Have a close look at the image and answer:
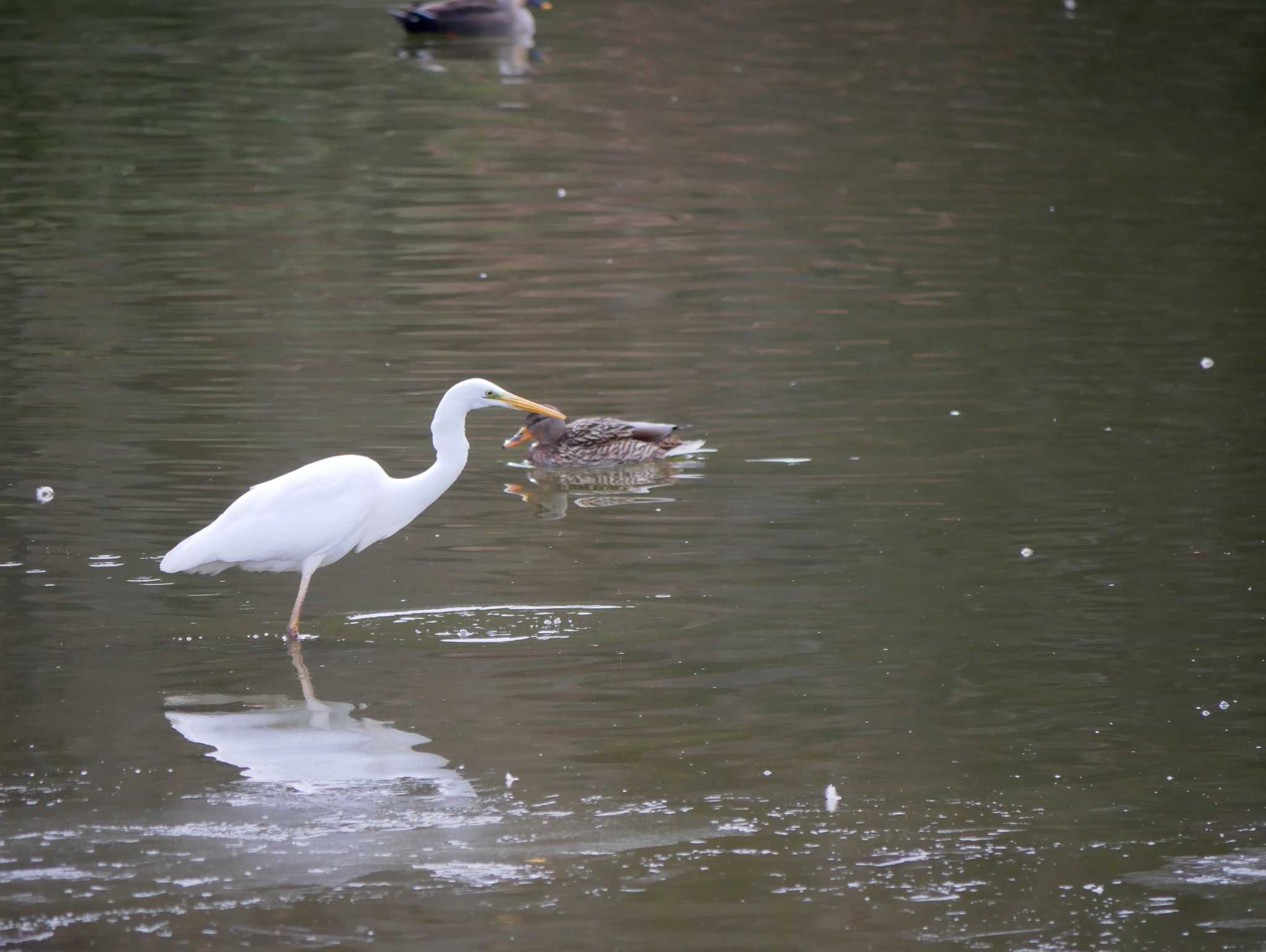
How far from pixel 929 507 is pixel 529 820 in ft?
14.2

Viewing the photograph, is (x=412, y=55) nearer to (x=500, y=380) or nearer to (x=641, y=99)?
(x=641, y=99)

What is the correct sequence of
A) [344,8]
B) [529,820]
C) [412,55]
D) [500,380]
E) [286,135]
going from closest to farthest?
1. [529,820]
2. [500,380]
3. [286,135]
4. [412,55]
5. [344,8]

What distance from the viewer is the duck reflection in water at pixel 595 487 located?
10.4 metres

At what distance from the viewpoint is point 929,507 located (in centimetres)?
982

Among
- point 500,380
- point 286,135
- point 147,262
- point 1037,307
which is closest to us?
point 500,380

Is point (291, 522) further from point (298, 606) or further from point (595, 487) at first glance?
point (595, 487)

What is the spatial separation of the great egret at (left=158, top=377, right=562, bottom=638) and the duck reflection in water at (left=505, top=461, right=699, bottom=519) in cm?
186

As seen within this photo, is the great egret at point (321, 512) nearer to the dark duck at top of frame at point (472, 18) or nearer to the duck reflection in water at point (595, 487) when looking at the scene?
the duck reflection in water at point (595, 487)

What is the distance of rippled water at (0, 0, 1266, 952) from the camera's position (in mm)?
5699

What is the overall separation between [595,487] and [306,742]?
4.37 meters

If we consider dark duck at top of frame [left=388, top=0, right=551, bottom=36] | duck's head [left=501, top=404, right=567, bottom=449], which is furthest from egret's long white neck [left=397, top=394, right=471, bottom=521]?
dark duck at top of frame [left=388, top=0, right=551, bottom=36]

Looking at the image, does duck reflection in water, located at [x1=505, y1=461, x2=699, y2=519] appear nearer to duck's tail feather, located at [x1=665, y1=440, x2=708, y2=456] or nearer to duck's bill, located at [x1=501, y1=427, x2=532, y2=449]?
duck's tail feather, located at [x1=665, y1=440, x2=708, y2=456]

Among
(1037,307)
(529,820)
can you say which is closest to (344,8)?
(1037,307)

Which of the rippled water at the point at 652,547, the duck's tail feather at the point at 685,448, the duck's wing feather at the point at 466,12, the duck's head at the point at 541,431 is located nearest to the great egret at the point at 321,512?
the rippled water at the point at 652,547
